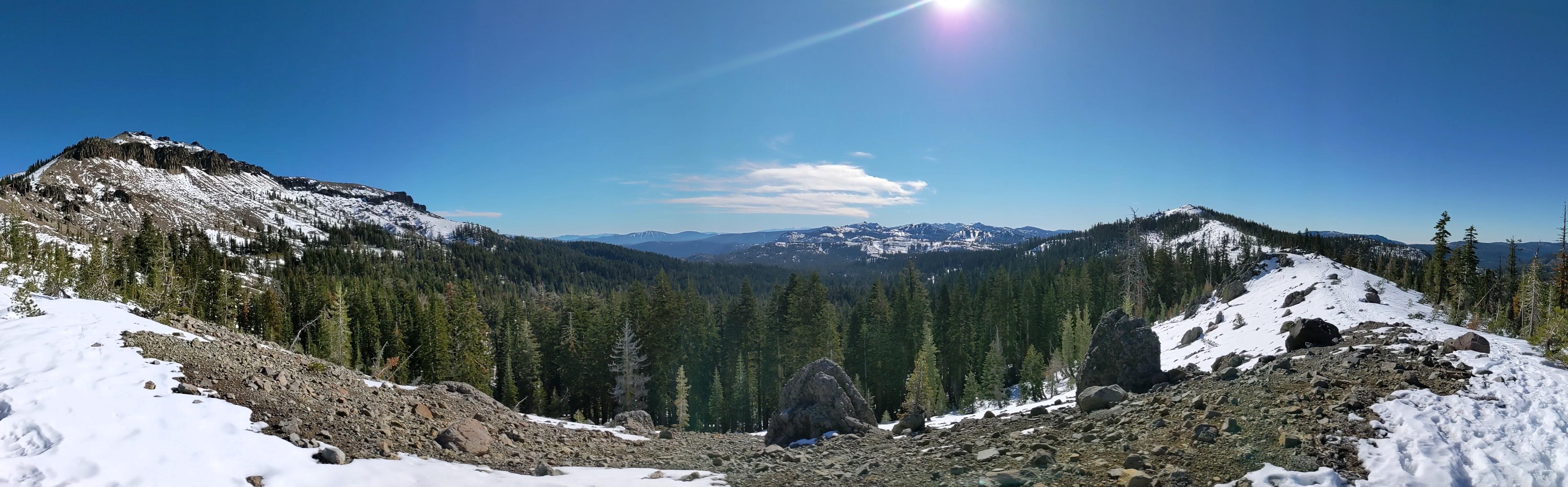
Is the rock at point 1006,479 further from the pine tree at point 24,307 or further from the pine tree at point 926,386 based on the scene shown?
the pine tree at point 926,386

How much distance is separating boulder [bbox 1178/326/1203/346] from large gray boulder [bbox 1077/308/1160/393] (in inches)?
602

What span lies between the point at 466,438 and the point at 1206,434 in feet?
44.7

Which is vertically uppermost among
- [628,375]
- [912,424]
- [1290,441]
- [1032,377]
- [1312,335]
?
[1312,335]

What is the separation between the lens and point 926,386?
38.8 m

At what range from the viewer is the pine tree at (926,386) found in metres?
37.5

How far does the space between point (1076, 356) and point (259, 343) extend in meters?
50.4

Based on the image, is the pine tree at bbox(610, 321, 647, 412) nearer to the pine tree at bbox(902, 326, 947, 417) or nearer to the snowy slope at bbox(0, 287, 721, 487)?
the pine tree at bbox(902, 326, 947, 417)

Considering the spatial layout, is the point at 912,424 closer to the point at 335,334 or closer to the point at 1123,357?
the point at 1123,357

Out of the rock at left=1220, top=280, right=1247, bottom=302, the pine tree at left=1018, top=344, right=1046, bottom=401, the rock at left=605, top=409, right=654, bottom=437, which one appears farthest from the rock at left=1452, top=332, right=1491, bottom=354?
the rock at left=1220, top=280, right=1247, bottom=302

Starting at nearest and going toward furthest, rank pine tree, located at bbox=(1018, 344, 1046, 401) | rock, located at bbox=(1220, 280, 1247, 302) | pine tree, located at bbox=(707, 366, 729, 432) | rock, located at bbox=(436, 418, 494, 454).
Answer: rock, located at bbox=(436, 418, 494, 454), pine tree, located at bbox=(1018, 344, 1046, 401), rock, located at bbox=(1220, 280, 1247, 302), pine tree, located at bbox=(707, 366, 729, 432)

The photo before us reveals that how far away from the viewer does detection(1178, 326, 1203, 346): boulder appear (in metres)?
29.9

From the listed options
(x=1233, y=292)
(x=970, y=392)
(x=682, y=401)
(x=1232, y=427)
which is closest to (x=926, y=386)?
(x=970, y=392)

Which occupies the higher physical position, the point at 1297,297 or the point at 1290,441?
the point at 1297,297

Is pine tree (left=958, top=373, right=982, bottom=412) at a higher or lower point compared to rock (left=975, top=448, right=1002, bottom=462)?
lower
